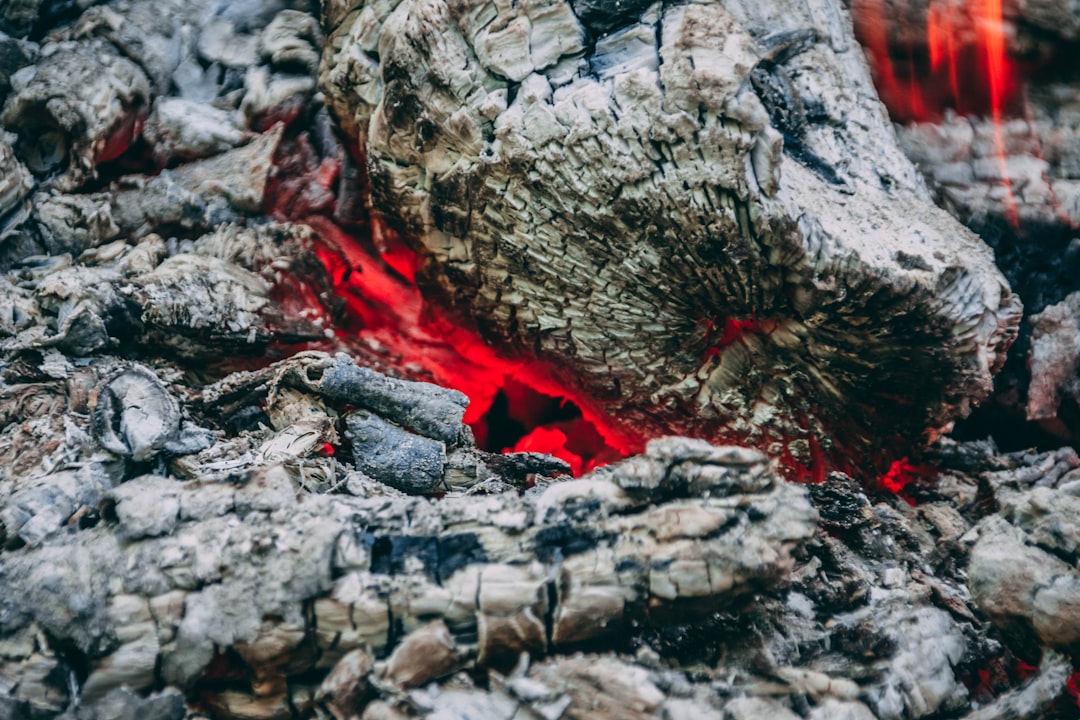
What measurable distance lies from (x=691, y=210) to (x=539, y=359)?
5.01 ft

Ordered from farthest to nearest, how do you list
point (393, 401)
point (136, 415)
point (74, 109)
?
point (74, 109) → point (393, 401) → point (136, 415)

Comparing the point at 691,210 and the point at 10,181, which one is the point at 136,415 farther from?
the point at 691,210

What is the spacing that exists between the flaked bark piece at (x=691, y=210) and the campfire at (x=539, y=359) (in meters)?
0.02

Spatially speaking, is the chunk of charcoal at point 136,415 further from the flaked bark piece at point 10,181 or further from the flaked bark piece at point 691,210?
the flaked bark piece at point 10,181

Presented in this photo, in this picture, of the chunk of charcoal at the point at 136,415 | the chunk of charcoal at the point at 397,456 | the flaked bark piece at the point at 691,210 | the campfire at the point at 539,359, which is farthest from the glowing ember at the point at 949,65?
the chunk of charcoal at the point at 136,415

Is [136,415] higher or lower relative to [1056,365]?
higher

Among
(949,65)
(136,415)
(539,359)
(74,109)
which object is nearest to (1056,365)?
(949,65)

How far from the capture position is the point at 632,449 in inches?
181

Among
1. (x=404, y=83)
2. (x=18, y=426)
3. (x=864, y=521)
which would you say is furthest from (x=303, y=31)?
(x=864, y=521)

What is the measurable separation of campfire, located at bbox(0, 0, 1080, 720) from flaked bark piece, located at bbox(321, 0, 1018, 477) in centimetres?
2

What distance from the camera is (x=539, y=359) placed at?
432cm

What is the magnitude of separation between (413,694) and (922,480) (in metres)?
3.37

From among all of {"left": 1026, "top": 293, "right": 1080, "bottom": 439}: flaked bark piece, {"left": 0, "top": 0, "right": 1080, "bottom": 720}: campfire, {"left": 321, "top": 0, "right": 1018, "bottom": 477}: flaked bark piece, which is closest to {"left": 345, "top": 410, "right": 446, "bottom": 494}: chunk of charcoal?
{"left": 0, "top": 0, "right": 1080, "bottom": 720}: campfire

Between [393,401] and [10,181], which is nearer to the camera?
[393,401]
